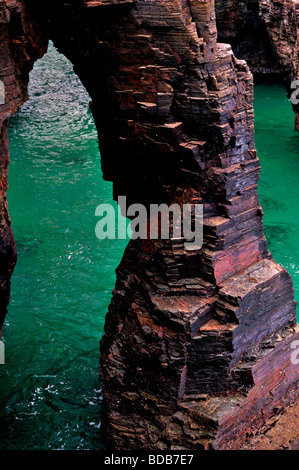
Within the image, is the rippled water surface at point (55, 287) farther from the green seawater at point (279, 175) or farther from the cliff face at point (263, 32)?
the cliff face at point (263, 32)

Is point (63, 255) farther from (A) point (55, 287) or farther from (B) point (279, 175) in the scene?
(B) point (279, 175)

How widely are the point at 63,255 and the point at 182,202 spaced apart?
5406 mm

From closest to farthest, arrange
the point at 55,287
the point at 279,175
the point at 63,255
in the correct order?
the point at 55,287
the point at 63,255
the point at 279,175

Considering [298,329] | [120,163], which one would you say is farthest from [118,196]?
[298,329]

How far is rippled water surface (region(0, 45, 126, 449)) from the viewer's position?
7.80 meters

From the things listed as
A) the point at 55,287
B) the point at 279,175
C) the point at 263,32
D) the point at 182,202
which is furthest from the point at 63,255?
the point at 263,32

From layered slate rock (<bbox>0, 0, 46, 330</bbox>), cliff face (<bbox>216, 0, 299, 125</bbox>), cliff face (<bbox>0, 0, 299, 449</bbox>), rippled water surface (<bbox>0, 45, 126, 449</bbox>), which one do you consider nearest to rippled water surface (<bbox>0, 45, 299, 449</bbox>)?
rippled water surface (<bbox>0, 45, 126, 449</bbox>)

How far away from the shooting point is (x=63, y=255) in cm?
1128

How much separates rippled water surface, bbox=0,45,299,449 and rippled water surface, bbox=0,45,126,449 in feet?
0.06

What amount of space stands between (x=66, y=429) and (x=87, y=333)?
6.38ft

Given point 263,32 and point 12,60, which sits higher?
point 12,60

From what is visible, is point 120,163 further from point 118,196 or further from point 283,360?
point 283,360

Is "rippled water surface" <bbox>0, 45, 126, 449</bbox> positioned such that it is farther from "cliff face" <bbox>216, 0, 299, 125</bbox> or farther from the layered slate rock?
"cliff face" <bbox>216, 0, 299, 125</bbox>

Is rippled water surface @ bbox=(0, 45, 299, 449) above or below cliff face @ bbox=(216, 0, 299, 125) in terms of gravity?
below
